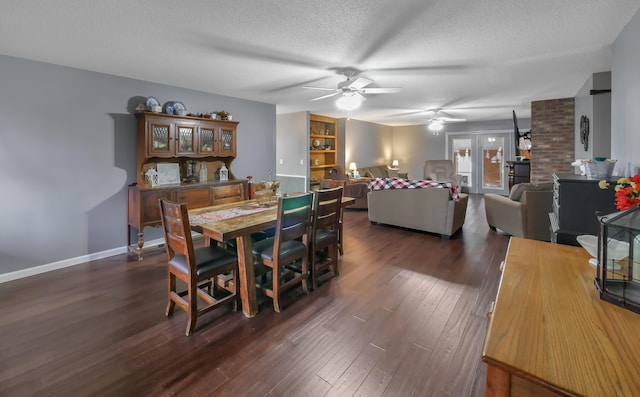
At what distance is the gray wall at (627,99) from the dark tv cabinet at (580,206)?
45 cm

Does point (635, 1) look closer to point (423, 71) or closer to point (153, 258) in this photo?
point (423, 71)

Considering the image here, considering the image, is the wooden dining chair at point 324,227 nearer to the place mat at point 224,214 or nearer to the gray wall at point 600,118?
the place mat at point 224,214

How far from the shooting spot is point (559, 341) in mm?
798

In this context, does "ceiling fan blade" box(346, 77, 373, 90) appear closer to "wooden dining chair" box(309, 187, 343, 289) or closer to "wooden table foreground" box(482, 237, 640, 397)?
"wooden dining chair" box(309, 187, 343, 289)

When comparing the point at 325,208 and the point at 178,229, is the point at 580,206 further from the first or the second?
the point at 178,229

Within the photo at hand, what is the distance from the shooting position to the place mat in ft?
8.32

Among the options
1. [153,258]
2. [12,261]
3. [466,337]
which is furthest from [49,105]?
[466,337]

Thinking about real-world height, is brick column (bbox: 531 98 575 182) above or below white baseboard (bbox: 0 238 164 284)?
above

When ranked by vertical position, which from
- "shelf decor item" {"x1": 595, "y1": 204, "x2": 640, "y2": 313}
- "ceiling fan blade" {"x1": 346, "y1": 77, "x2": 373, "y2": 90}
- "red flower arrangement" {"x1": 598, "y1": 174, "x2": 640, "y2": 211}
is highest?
"ceiling fan blade" {"x1": 346, "y1": 77, "x2": 373, "y2": 90}

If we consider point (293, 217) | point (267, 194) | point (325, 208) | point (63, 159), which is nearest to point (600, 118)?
point (325, 208)

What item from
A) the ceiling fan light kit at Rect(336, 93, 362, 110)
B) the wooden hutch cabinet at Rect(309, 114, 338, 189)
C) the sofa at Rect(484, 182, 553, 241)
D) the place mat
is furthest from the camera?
the wooden hutch cabinet at Rect(309, 114, 338, 189)

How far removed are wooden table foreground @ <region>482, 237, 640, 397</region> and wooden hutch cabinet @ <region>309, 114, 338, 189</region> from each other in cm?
639

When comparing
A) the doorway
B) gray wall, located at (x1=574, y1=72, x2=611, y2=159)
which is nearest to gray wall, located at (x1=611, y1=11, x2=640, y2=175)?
gray wall, located at (x1=574, y1=72, x2=611, y2=159)

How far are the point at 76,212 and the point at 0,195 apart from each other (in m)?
0.66
